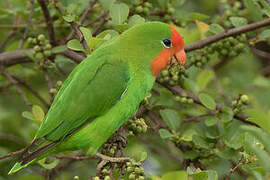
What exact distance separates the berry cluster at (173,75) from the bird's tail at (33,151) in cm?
82

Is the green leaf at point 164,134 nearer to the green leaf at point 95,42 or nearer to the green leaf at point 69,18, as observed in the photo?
the green leaf at point 95,42

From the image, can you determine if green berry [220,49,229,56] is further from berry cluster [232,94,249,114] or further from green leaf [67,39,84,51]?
green leaf [67,39,84,51]

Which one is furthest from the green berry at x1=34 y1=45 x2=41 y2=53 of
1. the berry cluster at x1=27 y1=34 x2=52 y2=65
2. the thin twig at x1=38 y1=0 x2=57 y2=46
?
the thin twig at x1=38 y1=0 x2=57 y2=46

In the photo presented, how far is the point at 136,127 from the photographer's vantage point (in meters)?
2.23

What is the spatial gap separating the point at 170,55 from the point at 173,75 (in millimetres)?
262

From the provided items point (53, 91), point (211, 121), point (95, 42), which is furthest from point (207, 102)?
point (53, 91)

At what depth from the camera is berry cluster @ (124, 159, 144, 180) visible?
6.00ft

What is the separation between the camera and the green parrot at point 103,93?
226 centimetres

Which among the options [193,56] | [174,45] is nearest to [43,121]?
[174,45]

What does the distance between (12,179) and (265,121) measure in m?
1.87

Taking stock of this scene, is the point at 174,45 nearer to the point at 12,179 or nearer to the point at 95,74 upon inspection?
the point at 95,74

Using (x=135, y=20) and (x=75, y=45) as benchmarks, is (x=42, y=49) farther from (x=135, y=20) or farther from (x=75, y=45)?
(x=135, y=20)

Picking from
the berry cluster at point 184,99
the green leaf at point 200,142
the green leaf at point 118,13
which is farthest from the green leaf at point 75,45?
the green leaf at point 200,142

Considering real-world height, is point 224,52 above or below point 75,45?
below
